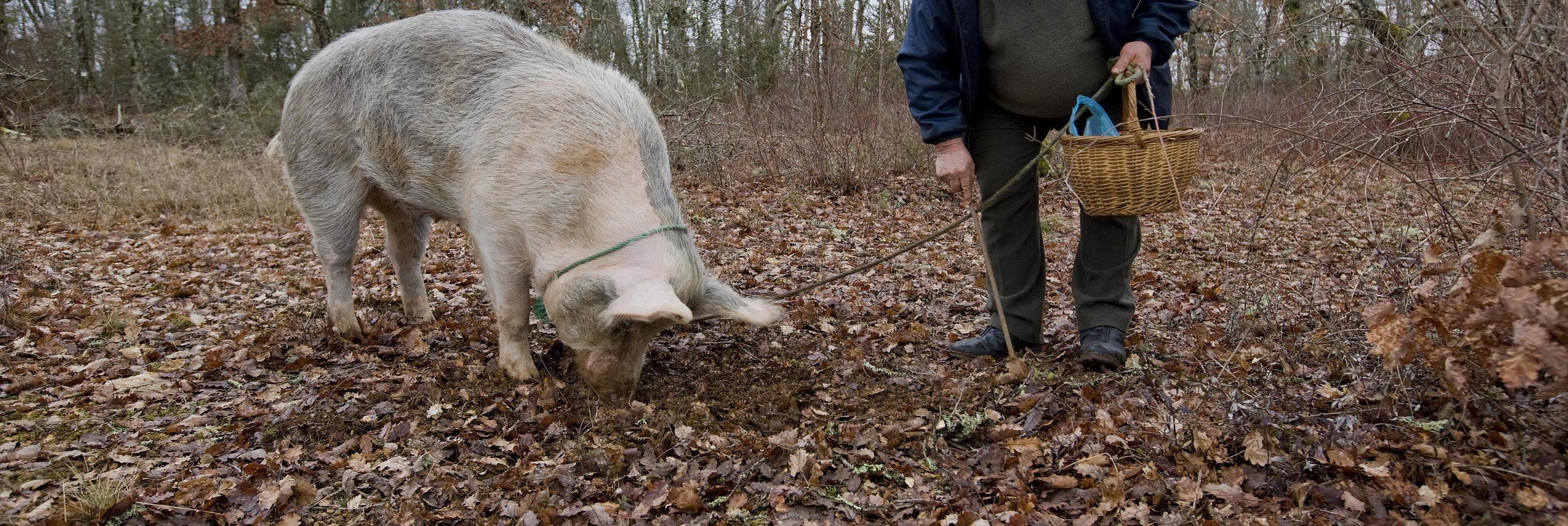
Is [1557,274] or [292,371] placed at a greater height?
[1557,274]

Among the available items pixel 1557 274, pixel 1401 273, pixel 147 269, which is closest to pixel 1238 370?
pixel 1401 273

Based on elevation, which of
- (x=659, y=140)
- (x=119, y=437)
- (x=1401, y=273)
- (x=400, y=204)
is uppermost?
(x=659, y=140)

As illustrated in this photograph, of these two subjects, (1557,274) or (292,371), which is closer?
(1557,274)

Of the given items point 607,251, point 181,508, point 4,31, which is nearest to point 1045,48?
point 607,251

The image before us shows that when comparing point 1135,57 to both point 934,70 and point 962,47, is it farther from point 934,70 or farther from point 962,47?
point 934,70

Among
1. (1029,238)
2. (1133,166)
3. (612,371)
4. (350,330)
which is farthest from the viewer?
(350,330)

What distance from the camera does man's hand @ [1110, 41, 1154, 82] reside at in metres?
3.57

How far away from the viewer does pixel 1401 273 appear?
12.2ft

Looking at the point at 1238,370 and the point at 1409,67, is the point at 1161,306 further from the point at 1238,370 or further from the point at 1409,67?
the point at 1409,67

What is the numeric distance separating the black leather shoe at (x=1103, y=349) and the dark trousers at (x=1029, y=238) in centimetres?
3

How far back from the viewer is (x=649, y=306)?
10.5 feet

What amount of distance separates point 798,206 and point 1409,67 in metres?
6.30

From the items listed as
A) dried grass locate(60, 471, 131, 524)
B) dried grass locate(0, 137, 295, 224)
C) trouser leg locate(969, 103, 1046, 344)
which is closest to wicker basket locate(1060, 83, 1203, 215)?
trouser leg locate(969, 103, 1046, 344)

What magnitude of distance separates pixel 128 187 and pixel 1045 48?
10732 mm
